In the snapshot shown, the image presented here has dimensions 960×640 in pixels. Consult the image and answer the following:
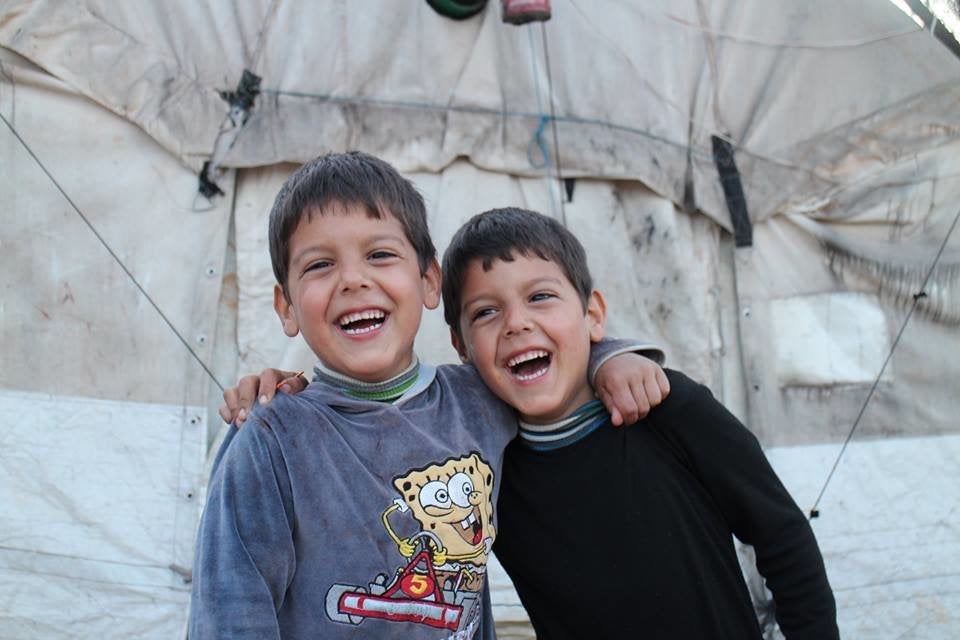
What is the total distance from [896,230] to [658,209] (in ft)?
2.26

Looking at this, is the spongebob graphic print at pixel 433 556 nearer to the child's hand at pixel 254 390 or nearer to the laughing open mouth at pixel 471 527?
the laughing open mouth at pixel 471 527

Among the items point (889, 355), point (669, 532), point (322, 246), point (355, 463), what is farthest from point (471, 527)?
point (889, 355)

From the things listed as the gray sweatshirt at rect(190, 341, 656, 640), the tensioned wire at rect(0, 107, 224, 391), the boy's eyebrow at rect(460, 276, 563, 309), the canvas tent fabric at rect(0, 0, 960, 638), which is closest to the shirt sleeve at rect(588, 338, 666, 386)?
the boy's eyebrow at rect(460, 276, 563, 309)

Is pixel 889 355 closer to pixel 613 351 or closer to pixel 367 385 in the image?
pixel 613 351

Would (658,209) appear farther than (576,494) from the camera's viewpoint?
Yes

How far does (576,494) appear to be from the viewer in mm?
1101

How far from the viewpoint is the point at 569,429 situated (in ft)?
3.72

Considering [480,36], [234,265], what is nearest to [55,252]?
[234,265]

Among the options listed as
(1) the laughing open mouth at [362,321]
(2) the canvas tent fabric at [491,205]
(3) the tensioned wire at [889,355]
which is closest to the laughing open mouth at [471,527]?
(1) the laughing open mouth at [362,321]

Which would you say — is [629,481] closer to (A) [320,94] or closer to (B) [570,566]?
(B) [570,566]

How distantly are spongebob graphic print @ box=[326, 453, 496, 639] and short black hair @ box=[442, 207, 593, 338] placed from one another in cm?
28

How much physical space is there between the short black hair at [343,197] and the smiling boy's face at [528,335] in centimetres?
11

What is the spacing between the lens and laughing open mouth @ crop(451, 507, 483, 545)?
97cm

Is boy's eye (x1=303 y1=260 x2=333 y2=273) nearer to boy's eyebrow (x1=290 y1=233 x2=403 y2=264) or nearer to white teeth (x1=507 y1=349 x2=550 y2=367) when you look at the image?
boy's eyebrow (x1=290 y1=233 x2=403 y2=264)
